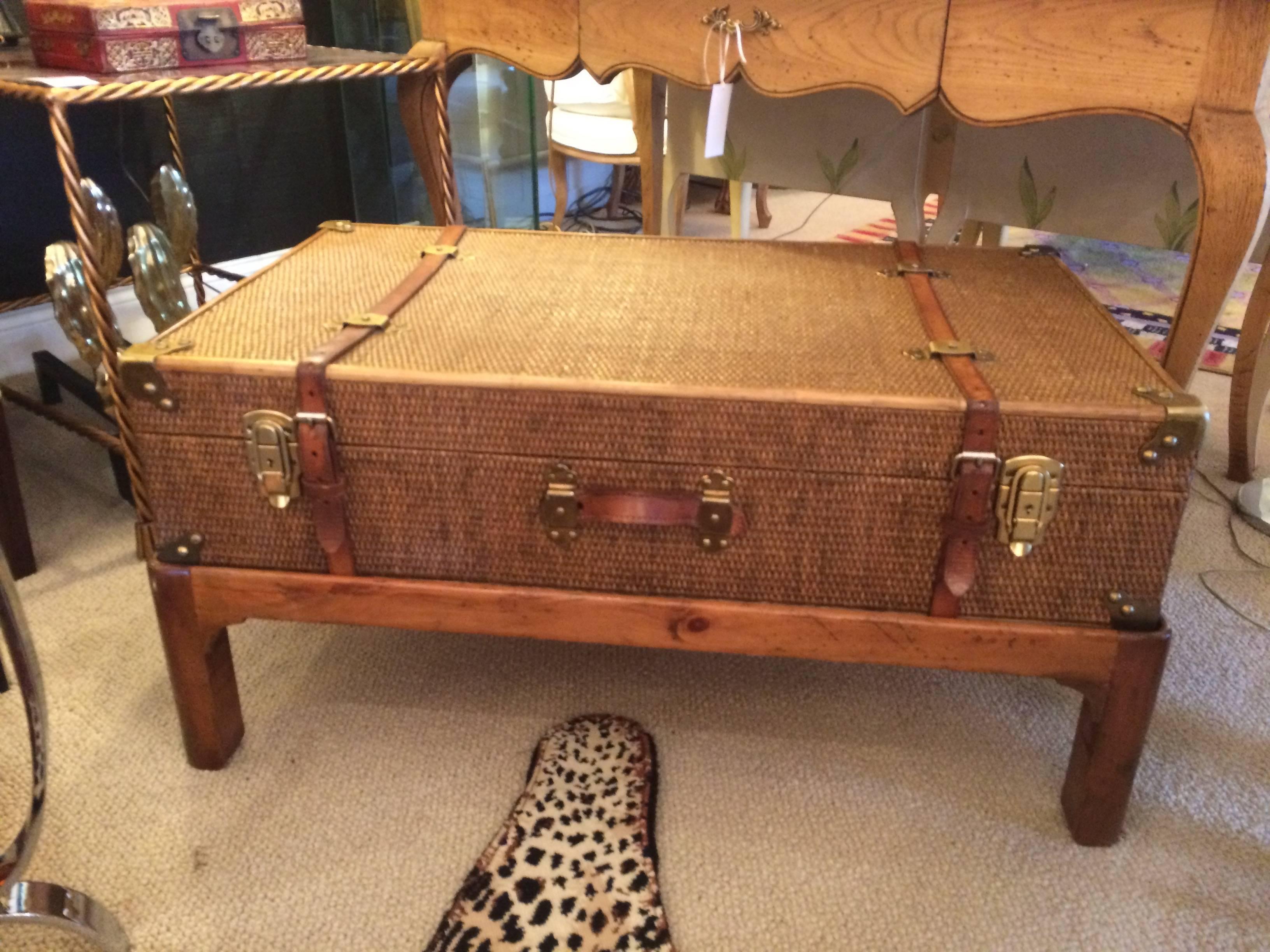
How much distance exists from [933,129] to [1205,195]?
24.6 inches

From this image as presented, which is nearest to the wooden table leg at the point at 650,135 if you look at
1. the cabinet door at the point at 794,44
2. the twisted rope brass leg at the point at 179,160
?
the cabinet door at the point at 794,44

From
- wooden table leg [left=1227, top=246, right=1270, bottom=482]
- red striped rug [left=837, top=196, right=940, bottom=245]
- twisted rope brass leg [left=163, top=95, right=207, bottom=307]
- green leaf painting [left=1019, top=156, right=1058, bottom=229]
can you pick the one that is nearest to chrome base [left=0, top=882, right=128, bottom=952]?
twisted rope brass leg [left=163, top=95, right=207, bottom=307]

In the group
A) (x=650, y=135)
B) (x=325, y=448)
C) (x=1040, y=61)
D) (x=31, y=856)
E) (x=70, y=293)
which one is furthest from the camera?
(x=650, y=135)

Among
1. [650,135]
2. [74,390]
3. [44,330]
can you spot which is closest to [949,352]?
[650,135]

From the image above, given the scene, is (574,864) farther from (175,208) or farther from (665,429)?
(175,208)

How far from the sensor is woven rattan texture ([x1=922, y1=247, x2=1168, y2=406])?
799 millimetres

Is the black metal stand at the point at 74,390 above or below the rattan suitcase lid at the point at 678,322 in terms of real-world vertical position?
below

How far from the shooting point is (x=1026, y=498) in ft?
2.53

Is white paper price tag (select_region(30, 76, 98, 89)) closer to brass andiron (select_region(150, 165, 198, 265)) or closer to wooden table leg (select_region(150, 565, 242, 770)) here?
brass andiron (select_region(150, 165, 198, 265))

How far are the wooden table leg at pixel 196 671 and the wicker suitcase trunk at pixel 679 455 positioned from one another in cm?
3

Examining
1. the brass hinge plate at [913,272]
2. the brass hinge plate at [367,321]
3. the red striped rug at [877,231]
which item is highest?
the brass hinge plate at [367,321]

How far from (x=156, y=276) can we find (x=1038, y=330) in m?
1.02

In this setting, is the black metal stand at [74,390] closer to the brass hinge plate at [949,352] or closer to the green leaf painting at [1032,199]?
the brass hinge plate at [949,352]

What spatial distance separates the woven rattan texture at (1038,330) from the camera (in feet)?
2.62
